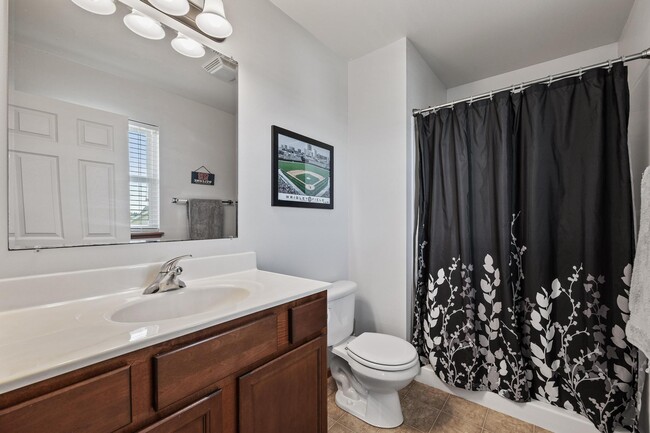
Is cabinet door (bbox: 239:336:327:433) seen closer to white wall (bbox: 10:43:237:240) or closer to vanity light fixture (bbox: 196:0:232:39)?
white wall (bbox: 10:43:237:240)

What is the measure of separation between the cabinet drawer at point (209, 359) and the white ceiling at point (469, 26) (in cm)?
180

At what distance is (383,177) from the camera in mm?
2064

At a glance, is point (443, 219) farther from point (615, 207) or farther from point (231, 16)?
point (231, 16)

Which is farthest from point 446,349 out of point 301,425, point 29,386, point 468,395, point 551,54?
point 551,54

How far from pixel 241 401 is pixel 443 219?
1.58 metres

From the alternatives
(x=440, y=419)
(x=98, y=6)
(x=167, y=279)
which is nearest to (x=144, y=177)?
(x=167, y=279)

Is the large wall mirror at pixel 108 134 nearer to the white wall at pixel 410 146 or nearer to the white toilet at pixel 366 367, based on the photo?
the white toilet at pixel 366 367

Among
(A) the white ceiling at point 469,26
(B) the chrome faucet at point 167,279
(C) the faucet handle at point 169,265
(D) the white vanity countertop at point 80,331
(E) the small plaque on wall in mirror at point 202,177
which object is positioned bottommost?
(D) the white vanity countertop at point 80,331

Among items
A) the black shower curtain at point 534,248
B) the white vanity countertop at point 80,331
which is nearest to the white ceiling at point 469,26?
the black shower curtain at point 534,248

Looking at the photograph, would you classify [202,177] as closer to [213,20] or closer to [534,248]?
[213,20]

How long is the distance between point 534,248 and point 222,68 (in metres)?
1.93

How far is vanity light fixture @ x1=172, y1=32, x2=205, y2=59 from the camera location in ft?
4.17

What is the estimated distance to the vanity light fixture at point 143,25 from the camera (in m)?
1.12

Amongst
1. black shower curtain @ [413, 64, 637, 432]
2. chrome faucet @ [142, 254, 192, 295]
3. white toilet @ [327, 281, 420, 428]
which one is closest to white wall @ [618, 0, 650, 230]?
black shower curtain @ [413, 64, 637, 432]
